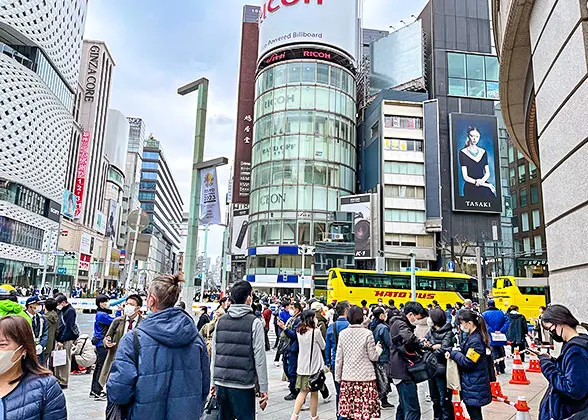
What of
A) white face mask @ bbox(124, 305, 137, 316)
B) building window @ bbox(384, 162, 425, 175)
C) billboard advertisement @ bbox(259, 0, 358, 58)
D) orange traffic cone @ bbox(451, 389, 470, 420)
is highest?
billboard advertisement @ bbox(259, 0, 358, 58)

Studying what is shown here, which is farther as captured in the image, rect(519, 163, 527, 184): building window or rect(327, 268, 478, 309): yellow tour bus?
rect(519, 163, 527, 184): building window

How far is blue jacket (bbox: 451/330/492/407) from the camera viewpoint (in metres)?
5.16

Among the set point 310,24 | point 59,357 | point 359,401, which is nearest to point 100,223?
point 310,24

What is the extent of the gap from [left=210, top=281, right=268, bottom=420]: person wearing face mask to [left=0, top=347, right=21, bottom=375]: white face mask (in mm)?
2463

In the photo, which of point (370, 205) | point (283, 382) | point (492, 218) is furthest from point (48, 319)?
point (492, 218)

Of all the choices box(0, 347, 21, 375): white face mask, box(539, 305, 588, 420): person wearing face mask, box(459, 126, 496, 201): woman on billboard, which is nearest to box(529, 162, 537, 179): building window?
box(459, 126, 496, 201): woman on billboard

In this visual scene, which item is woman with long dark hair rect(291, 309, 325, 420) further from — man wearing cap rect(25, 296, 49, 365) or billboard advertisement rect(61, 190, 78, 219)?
billboard advertisement rect(61, 190, 78, 219)

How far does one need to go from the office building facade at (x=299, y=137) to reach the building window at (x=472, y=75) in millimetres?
13642

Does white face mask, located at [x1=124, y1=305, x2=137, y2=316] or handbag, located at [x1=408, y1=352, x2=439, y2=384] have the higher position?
white face mask, located at [x1=124, y1=305, x2=137, y2=316]

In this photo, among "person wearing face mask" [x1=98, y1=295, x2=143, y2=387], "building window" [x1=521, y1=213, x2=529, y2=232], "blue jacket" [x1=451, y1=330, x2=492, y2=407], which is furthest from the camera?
"building window" [x1=521, y1=213, x2=529, y2=232]

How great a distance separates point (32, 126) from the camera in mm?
54094

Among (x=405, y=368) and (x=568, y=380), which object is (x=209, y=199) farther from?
(x=568, y=380)

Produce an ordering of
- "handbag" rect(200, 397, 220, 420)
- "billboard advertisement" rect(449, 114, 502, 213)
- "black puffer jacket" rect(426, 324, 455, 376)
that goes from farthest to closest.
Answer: "billboard advertisement" rect(449, 114, 502, 213)
"black puffer jacket" rect(426, 324, 455, 376)
"handbag" rect(200, 397, 220, 420)

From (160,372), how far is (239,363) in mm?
1666
